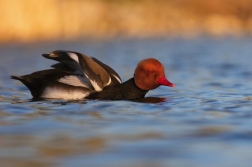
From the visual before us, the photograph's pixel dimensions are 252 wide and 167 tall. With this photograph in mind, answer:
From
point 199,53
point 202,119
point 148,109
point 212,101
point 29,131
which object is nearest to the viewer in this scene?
point 29,131

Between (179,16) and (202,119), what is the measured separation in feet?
58.1

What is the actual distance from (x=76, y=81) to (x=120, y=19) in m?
13.8

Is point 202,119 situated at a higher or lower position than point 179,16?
lower

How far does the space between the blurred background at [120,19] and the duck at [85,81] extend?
7.42 meters

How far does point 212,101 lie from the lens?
6.74 meters

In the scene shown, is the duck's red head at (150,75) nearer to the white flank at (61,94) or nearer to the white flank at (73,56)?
the white flank at (61,94)

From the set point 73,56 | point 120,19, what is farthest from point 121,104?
point 120,19

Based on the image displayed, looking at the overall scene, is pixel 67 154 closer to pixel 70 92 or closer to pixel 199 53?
pixel 70 92

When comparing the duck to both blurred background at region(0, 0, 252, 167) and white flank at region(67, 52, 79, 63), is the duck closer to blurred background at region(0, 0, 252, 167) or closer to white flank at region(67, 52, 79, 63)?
white flank at region(67, 52, 79, 63)

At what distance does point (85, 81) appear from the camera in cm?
704

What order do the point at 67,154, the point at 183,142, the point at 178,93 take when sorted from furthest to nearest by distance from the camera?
the point at 178,93 < the point at 183,142 < the point at 67,154

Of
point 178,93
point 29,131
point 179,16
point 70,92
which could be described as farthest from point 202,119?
point 179,16

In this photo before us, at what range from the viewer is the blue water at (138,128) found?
386 centimetres

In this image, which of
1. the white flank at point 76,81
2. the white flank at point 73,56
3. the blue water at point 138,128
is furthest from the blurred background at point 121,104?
the white flank at point 73,56
